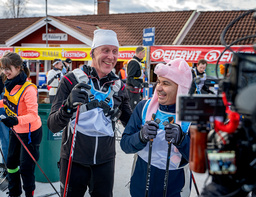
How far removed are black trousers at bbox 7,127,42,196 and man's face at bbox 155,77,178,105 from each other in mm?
1879

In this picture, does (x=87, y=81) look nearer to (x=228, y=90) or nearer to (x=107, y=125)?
(x=107, y=125)

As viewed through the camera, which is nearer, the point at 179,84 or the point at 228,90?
the point at 228,90

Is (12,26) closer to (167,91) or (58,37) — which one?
(58,37)

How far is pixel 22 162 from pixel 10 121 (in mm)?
558

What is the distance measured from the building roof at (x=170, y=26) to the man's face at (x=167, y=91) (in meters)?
13.1

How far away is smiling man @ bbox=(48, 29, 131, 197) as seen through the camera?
84.4 inches

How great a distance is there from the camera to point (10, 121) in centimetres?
286

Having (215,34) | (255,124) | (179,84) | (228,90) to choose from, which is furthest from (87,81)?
(215,34)

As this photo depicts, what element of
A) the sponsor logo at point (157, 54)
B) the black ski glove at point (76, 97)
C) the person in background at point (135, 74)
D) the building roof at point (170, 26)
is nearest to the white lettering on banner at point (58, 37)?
the building roof at point (170, 26)

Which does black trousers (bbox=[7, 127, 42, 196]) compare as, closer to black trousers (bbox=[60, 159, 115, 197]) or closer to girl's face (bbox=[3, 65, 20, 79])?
girl's face (bbox=[3, 65, 20, 79])

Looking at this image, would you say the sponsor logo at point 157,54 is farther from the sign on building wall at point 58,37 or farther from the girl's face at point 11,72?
the sign on building wall at point 58,37

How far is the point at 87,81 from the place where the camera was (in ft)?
7.04

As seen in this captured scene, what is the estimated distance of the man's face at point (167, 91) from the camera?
1974 millimetres

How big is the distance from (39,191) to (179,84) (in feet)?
8.91
